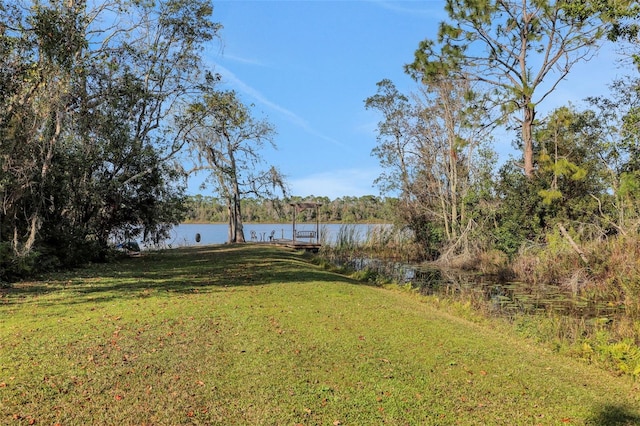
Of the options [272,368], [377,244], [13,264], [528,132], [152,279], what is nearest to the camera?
[272,368]

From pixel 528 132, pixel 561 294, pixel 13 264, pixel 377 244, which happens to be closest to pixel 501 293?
pixel 561 294

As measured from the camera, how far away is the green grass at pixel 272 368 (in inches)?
164

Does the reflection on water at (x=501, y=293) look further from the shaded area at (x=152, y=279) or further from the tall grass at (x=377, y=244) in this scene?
the tall grass at (x=377, y=244)

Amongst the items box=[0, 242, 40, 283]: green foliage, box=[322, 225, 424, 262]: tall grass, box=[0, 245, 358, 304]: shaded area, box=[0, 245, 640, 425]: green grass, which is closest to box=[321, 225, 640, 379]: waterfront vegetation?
box=[0, 245, 640, 425]: green grass

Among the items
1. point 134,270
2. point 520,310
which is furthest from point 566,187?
point 134,270

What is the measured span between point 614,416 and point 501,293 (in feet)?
31.0

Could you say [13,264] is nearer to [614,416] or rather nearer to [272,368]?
[272,368]

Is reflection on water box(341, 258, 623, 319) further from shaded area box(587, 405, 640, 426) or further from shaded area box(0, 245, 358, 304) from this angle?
shaded area box(587, 405, 640, 426)

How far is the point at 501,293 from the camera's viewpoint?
13.5 m

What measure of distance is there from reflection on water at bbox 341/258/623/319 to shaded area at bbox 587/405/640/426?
5.65 m

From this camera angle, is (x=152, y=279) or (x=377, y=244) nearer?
(x=152, y=279)

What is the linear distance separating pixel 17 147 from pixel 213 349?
913 cm

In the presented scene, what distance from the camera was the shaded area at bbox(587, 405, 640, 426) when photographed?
4316 millimetres

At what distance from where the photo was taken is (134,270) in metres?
13.4
